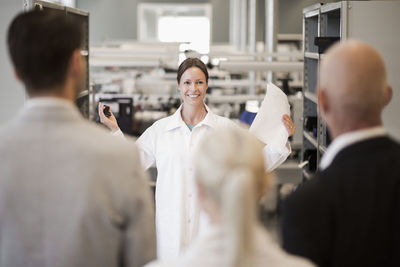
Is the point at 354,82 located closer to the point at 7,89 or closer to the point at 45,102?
the point at 45,102

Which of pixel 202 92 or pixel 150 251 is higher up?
pixel 202 92

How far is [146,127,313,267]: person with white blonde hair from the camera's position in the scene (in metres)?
1.23

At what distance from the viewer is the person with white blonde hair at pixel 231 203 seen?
1.23 meters

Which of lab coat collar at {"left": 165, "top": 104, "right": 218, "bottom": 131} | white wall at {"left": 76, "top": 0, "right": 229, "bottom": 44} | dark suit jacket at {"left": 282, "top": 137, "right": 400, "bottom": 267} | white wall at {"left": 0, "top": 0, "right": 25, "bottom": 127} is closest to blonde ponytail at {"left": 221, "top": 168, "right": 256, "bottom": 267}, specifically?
dark suit jacket at {"left": 282, "top": 137, "right": 400, "bottom": 267}

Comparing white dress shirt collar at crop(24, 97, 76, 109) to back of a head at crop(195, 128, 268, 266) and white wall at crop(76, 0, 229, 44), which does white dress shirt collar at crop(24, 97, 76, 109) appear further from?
white wall at crop(76, 0, 229, 44)

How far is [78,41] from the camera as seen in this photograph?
5.57ft

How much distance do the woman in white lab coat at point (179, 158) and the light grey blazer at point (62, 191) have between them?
1.76 meters

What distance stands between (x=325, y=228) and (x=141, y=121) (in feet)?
19.4

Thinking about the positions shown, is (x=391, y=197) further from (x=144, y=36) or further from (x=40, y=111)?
(x=144, y=36)

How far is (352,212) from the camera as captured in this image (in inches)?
63.2

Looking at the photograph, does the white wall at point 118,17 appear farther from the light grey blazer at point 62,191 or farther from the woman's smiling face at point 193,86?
the light grey blazer at point 62,191

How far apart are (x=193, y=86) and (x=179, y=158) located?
0.46 m

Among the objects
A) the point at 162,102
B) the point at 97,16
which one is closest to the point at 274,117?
the point at 162,102

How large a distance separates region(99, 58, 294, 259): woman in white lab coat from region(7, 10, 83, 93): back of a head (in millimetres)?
1823
